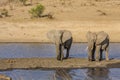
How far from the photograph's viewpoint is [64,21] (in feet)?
118

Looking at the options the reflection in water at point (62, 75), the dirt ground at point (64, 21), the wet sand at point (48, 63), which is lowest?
the dirt ground at point (64, 21)

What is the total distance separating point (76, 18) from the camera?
3700 centimetres

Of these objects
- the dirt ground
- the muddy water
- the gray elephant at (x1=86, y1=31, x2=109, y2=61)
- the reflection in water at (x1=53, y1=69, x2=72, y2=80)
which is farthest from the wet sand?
the dirt ground

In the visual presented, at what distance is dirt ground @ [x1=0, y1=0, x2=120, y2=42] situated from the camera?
3319cm

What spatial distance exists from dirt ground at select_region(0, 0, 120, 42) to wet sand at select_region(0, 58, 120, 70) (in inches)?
373

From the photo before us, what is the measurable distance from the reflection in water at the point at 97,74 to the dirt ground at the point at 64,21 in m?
11.1

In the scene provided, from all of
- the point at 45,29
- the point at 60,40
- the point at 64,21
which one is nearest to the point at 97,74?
the point at 60,40

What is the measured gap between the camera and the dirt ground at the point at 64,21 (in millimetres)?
33188

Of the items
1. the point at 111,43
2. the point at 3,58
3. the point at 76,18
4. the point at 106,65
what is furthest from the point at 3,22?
the point at 106,65

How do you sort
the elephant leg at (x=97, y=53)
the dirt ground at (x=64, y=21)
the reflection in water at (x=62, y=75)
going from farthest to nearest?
the dirt ground at (x=64, y=21) → the elephant leg at (x=97, y=53) → the reflection in water at (x=62, y=75)

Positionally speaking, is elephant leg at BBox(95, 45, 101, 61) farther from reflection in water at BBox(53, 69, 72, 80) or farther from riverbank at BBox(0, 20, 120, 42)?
riverbank at BBox(0, 20, 120, 42)

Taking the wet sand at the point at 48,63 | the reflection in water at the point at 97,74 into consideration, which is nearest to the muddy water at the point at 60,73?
the reflection in water at the point at 97,74

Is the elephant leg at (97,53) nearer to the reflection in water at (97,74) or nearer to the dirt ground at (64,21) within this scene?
the reflection in water at (97,74)

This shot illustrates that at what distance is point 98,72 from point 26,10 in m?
20.3
